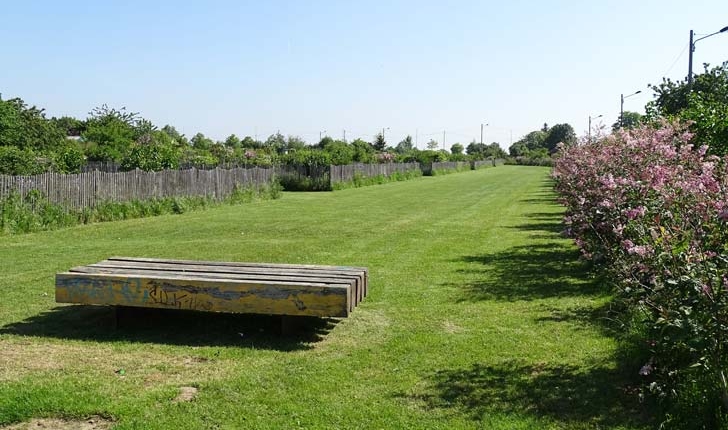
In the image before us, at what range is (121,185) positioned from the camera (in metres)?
19.2

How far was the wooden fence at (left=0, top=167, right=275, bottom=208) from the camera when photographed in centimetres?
1602

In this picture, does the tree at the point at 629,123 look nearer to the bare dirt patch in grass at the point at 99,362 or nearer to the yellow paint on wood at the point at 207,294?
the yellow paint on wood at the point at 207,294

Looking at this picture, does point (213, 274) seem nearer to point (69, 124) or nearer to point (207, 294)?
point (207, 294)

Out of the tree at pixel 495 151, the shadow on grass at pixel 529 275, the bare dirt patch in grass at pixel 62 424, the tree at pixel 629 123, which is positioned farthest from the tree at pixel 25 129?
the tree at pixel 495 151

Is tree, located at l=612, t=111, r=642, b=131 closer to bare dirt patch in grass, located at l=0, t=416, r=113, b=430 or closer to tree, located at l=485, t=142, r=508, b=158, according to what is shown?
bare dirt patch in grass, located at l=0, t=416, r=113, b=430

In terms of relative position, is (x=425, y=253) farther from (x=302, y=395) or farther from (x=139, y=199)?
(x=139, y=199)

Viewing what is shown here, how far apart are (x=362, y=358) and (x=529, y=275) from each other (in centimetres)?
460

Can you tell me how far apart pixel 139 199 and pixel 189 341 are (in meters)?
14.9

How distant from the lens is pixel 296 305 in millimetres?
5871

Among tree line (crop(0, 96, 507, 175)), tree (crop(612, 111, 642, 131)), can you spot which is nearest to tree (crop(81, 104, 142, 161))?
tree line (crop(0, 96, 507, 175))

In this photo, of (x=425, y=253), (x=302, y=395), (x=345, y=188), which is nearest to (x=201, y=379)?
(x=302, y=395)

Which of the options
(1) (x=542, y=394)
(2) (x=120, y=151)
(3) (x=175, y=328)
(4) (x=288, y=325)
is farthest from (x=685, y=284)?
(2) (x=120, y=151)

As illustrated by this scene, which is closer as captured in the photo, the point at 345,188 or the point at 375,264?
the point at 375,264

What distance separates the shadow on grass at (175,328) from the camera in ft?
19.7
